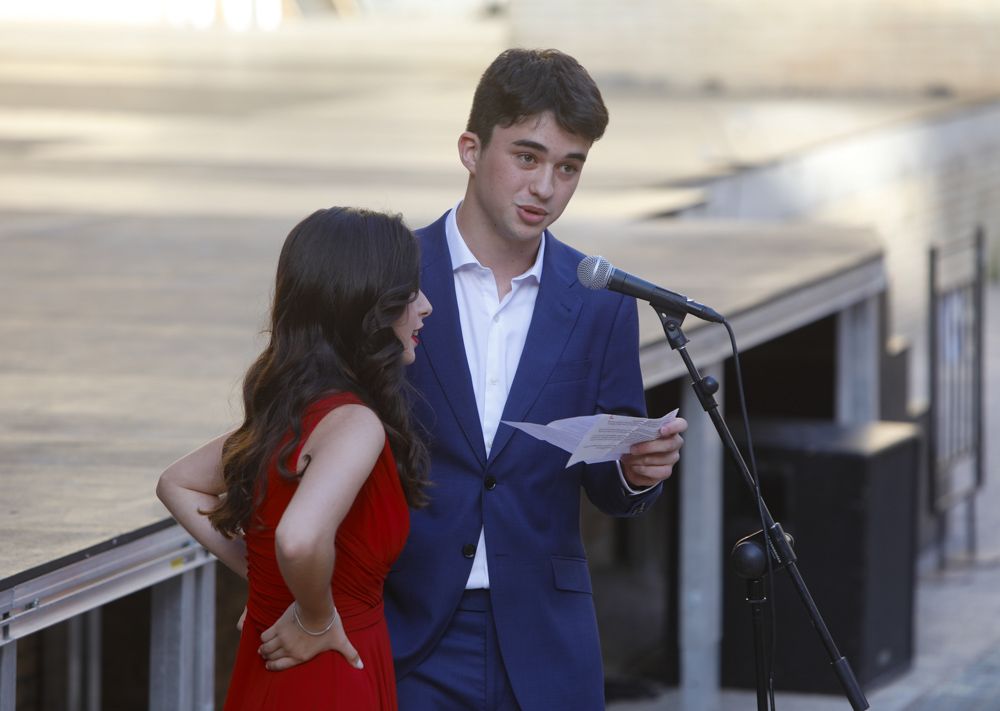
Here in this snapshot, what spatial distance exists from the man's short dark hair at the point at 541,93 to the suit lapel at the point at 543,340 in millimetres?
296

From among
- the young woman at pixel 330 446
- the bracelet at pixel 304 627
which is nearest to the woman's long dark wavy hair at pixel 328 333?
the young woman at pixel 330 446

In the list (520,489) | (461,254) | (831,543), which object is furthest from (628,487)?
(831,543)

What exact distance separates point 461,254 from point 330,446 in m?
0.74

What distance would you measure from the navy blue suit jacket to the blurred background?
89cm

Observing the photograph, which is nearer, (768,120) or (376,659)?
(376,659)

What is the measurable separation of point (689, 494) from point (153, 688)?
323cm

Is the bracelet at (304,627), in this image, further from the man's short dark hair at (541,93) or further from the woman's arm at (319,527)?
the man's short dark hair at (541,93)

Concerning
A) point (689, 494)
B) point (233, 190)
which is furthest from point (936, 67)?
point (689, 494)

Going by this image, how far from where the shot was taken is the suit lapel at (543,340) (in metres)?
3.38

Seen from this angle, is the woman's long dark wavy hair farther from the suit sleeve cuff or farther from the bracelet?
the suit sleeve cuff

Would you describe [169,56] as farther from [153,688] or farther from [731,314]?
[153,688]

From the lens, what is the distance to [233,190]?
1141 centimetres

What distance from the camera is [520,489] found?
3.42m

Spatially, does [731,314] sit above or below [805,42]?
below
